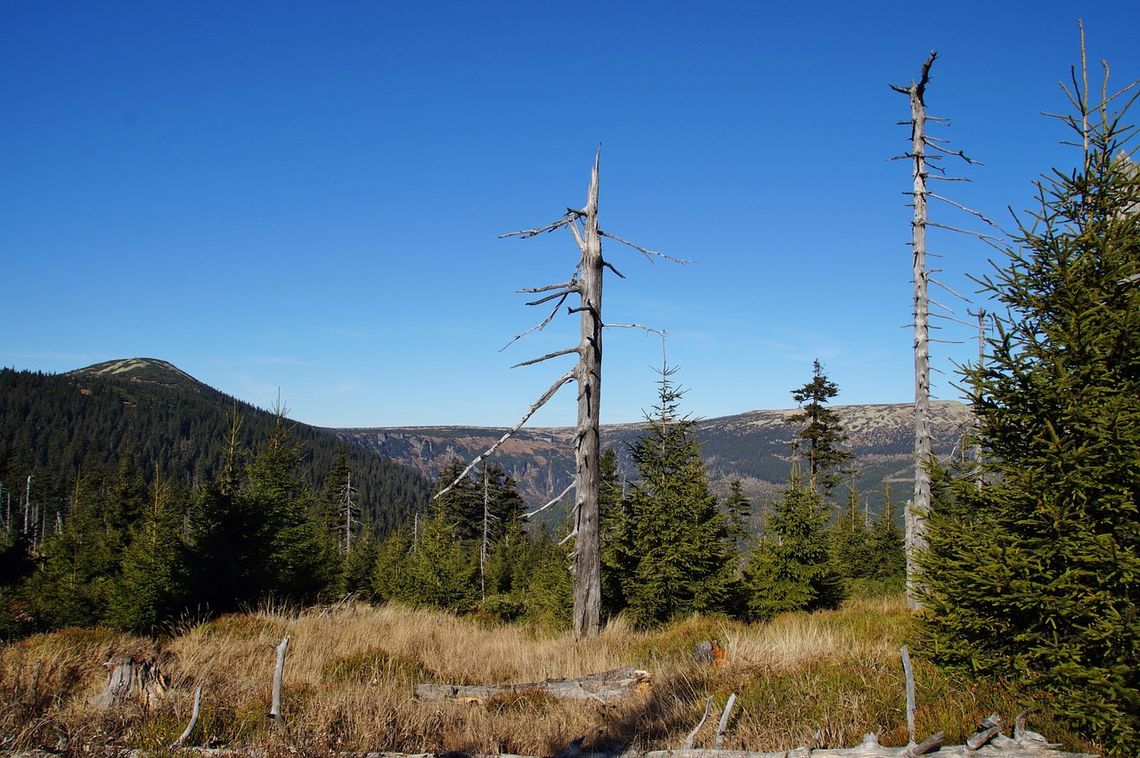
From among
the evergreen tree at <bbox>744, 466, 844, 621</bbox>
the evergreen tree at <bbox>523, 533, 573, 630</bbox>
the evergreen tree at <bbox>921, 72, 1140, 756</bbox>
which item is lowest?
the evergreen tree at <bbox>523, 533, 573, 630</bbox>

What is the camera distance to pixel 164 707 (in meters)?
5.27

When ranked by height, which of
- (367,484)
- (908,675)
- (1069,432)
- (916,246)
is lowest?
(367,484)

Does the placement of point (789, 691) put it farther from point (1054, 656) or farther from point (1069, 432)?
point (1069, 432)

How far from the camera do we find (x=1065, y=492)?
190 inches

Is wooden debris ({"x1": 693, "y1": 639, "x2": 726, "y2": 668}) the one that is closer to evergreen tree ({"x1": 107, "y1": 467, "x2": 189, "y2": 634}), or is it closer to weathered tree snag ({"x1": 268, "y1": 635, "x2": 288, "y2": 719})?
weathered tree snag ({"x1": 268, "y1": 635, "x2": 288, "y2": 719})

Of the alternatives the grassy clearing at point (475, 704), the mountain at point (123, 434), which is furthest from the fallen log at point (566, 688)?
the mountain at point (123, 434)

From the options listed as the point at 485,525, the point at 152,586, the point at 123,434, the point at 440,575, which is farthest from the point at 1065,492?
the point at 123,434

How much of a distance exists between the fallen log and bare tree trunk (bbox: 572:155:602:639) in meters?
3.57

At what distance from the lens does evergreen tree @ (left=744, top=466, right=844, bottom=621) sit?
13664 mm

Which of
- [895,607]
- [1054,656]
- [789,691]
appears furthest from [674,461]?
[1054,656]

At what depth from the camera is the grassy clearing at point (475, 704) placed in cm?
472

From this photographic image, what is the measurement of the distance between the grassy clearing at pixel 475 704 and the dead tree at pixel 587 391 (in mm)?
1340

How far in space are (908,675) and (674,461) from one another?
43.1ft

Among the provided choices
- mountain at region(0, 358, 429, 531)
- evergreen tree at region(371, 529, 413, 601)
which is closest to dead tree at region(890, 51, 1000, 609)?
evergreen tree at region(371, 529, 413, 601)
